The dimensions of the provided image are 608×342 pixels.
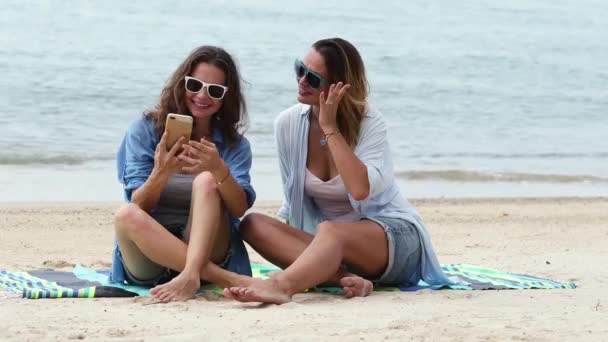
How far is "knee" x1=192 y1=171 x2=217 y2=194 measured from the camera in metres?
4.64

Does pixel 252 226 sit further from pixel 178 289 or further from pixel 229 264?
pixel 178 289

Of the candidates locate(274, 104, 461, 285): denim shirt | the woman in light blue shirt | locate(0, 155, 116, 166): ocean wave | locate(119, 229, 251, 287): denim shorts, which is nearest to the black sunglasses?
the woman in light blue shirt

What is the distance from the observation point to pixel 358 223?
4863mm

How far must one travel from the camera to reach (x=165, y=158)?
4602mm

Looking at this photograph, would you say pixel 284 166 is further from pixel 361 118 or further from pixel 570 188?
pixel 570 188

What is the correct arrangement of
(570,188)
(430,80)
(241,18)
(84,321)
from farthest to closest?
(241,18) < (430,80) < (570,188) < (84,321)

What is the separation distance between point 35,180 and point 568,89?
36.5ft

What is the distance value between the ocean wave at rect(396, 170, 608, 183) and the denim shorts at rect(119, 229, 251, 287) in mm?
5647

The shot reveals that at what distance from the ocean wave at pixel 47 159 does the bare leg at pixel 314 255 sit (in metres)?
5.67

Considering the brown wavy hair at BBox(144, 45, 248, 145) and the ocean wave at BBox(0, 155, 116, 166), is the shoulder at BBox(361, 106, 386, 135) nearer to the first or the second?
the brown wavy hair at BBox(144, 45, 248, 145)

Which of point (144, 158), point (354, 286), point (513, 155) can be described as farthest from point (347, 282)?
point (513, 155)

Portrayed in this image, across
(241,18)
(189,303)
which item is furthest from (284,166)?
(241,18)

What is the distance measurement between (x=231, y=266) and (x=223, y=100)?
79cm

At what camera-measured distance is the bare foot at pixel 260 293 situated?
4.46 meters
